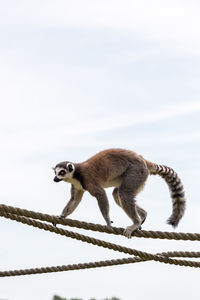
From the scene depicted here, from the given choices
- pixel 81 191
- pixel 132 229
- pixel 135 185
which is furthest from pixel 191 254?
pixel 81 191

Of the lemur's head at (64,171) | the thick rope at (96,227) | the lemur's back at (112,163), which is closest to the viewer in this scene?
the thick rope at (96,227)

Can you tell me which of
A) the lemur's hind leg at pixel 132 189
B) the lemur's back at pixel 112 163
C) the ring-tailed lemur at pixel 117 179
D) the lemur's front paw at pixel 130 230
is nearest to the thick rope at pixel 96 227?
the lemur's front paw at pixel 130 230

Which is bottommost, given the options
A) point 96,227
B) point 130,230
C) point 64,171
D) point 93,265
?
point 93,265

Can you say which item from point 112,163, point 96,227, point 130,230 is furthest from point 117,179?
point 96,227

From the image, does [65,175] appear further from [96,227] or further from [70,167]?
[96,227]

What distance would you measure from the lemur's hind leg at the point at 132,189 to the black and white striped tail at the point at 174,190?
0.41 meters

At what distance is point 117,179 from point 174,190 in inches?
31.9

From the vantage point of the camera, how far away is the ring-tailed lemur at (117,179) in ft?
24.7

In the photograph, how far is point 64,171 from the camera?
7938 millimetres

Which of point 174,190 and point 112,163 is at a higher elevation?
point 112,163

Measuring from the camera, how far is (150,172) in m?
8.22

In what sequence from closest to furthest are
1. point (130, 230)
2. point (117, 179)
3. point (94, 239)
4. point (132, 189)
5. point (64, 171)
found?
point (94, 239) → point (130, 230) → point (132, 189) → point (117, 179) → point (64, 171)

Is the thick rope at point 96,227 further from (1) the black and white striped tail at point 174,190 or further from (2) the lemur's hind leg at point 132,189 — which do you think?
(1) the black and white striped tail at point 174,190

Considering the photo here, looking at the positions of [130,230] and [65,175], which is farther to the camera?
[65,175]
